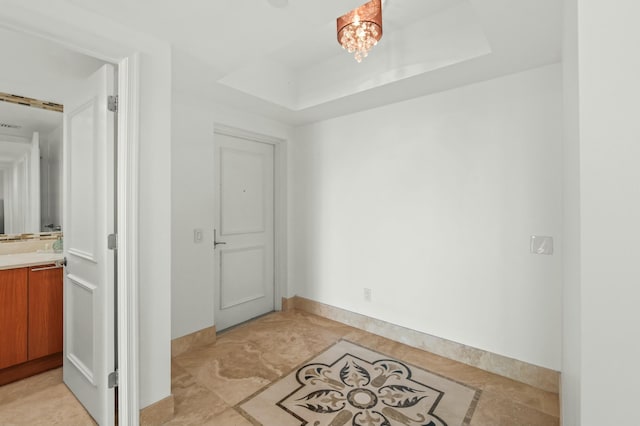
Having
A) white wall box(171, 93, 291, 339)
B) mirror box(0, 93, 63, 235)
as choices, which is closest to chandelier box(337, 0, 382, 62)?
white wall box(171, 93, 291, 339)

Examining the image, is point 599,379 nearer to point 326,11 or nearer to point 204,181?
point 326,11

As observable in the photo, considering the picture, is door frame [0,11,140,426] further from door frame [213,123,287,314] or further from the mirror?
door frame [213,123,287,314]

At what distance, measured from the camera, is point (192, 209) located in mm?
2664

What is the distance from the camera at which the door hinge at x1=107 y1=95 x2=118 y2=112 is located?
1.64 meters

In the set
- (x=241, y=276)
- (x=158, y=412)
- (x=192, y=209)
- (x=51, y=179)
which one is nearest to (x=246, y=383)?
(x=158, y=412)

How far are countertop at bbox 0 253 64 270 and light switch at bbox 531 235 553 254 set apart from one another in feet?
11.8

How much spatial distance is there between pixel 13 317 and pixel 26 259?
424 mm

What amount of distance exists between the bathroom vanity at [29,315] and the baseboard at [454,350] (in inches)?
91.7

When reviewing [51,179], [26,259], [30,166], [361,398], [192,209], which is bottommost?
[361,398]

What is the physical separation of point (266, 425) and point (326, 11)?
2.33 m

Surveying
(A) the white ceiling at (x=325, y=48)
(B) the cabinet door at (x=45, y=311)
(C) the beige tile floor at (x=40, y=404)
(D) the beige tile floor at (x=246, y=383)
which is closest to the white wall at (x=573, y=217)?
(A) the white ceiling at (x=325, y=48)

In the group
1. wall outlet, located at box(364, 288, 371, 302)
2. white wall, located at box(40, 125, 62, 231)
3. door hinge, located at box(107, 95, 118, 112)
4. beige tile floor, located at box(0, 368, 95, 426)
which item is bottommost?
beige tile floor, located at box(0, 368, 95, 426)

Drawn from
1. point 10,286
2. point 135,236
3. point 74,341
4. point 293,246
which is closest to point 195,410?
point 74,341

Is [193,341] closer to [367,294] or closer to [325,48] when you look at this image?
[367,294]
